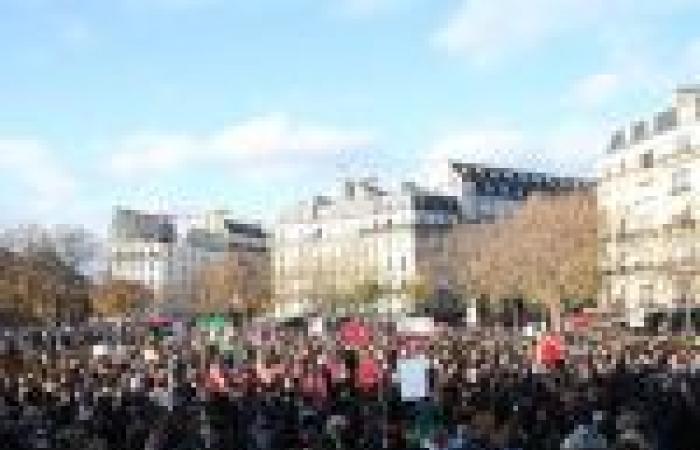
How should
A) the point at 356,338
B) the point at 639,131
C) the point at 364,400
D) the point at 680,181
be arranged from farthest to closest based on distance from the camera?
the point at 639,131 → the point at 680,181 → the point at 356,338 → the point at 364,400

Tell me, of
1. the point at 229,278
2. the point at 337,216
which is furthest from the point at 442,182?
the point at 229,278

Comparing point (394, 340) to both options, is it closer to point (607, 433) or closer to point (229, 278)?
point (607, 433)

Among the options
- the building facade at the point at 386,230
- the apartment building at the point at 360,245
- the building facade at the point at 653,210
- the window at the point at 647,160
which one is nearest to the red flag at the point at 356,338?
the building facade at the point at 653,210

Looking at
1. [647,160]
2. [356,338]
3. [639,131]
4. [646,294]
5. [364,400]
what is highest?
[639,131]

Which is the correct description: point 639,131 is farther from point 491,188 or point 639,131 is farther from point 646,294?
point 491,188

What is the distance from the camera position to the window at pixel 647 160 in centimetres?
10031

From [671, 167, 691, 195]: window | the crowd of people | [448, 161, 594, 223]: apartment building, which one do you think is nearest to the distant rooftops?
[448, 161, 594, 223]: apartment building

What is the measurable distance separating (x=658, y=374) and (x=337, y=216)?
466ft

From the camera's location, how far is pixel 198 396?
1117 inches

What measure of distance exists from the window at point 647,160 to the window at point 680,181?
9.09 ft

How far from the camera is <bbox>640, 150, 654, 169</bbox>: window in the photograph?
10031 centimetres

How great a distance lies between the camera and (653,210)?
10000 cm

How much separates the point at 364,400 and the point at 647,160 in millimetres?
75800

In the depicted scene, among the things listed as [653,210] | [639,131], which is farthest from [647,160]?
[639,131]
